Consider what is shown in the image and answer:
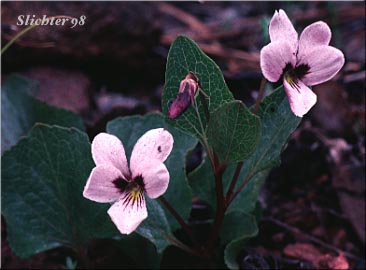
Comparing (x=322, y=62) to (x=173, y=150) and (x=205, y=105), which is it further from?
(x=173, y=150)

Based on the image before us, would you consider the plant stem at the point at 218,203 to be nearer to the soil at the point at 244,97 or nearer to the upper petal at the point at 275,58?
the soil at the point at 244,97

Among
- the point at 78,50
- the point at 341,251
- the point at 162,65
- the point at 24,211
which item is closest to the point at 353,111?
the point at 341,251

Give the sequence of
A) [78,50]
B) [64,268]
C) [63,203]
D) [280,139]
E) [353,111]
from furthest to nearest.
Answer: [78,50]
[353,111]
[64,268]
[63,203]
[280,139]

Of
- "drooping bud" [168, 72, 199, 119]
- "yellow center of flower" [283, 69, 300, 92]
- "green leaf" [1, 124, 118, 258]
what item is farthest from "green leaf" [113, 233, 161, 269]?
"yellow center of flower" [283, 69, 300, 92]

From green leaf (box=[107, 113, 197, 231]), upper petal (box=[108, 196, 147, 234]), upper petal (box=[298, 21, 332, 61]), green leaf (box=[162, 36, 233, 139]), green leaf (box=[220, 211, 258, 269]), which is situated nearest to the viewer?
upper petal (box=[108, 196, 147, 234])

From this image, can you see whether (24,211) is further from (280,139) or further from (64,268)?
(280,139)

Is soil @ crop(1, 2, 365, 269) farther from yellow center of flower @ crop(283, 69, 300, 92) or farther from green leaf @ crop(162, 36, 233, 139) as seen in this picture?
yellow center of flower @ crop(283, 69, 300, 92)

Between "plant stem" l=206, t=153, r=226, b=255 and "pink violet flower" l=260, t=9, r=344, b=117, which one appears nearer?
"pink violet flower" l=260, t=9, r=344, b=117

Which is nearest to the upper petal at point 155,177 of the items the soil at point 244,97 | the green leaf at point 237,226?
the green leaf at point 237,226
